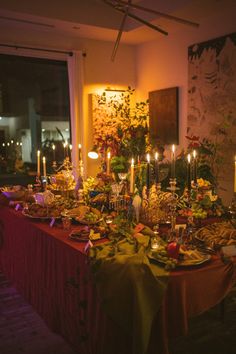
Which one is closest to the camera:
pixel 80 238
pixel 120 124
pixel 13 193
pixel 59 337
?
pixel 80 238

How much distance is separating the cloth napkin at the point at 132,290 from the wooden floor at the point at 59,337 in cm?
72

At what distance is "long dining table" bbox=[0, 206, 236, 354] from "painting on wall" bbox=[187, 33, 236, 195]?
249 centimetres

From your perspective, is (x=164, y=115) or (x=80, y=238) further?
(x=164, y=115)

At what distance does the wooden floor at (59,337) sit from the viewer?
2072 mm

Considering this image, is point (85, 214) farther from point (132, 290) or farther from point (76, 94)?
point (76, 94)

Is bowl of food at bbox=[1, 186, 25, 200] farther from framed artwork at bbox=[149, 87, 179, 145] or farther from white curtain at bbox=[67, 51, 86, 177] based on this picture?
framed artwork at bbox=[149, 87, 179, 145]

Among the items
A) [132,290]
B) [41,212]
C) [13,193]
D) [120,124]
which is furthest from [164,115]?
[132,290]

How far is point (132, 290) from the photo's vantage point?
1.48m

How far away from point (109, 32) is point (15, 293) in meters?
3.46

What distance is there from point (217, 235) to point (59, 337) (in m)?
1.18

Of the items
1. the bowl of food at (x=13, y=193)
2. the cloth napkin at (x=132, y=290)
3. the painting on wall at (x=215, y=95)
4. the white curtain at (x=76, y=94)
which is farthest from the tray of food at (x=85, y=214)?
the white curtain at (x=76, y=94)

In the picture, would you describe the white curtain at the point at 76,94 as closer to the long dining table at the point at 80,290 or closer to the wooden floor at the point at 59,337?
the long dining table at the point at 80,290

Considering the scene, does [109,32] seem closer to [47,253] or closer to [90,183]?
[90,183]

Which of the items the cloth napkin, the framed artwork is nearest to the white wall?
the framed artwork
